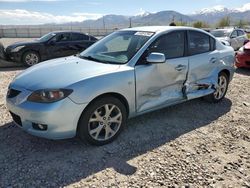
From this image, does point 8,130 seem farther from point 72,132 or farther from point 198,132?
point 198,132

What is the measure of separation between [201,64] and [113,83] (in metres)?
2.06

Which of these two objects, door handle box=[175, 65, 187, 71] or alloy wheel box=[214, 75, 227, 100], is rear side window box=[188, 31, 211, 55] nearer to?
door handle box=[175, 65, 187, 71]

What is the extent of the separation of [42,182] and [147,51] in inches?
92.2

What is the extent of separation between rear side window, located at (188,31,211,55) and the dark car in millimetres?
6588

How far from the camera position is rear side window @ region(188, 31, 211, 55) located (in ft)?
16.2

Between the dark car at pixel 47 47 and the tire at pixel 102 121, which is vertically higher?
the dark car at pixel 47 47

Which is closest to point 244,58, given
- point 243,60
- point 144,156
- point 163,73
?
point 243,60

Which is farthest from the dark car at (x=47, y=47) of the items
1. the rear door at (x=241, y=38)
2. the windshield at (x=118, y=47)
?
the rear door at (x=241, y=38)

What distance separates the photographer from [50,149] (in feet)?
12.3

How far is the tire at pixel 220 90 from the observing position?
563cm

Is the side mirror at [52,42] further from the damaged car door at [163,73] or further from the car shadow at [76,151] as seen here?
the damaged car door at [163,73]

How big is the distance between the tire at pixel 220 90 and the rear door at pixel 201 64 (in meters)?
0.27

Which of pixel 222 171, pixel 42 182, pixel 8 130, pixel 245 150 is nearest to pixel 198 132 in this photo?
pixel 245 150

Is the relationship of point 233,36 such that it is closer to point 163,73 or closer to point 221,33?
point 221,33
